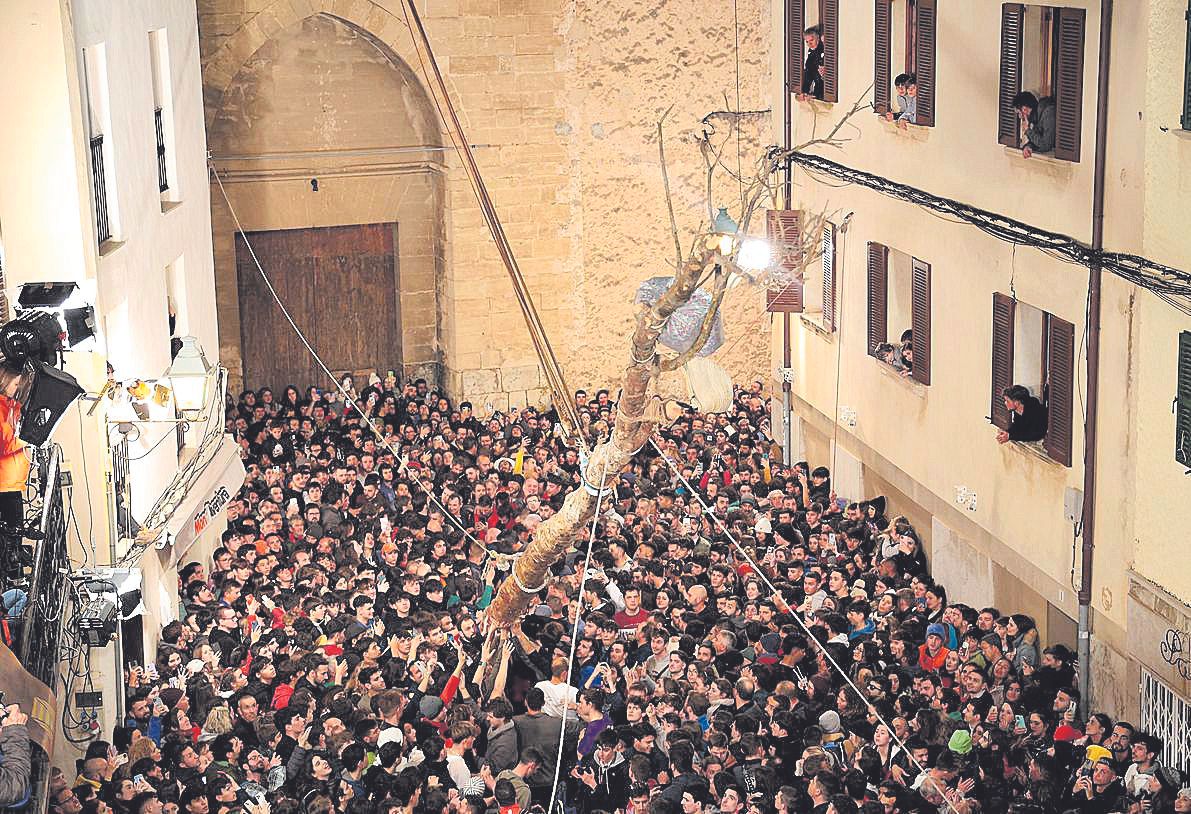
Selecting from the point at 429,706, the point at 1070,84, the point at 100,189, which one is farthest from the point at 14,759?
the point at 1070,84

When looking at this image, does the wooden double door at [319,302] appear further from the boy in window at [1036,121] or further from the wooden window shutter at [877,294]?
the boy in window at [1036,121]

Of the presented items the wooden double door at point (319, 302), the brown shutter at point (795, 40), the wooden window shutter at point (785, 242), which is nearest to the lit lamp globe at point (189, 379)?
the wooden window shutter at point (785, 242)

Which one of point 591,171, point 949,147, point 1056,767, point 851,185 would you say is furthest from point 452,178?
point 1056,767

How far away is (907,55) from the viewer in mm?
18391

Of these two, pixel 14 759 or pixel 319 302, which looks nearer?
pixel 14 759

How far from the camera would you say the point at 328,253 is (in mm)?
26438

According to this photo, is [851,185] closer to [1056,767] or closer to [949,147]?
[949,147]

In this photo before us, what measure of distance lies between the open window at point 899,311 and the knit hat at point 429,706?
6788 millimetres

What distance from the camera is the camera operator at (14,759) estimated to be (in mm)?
8422

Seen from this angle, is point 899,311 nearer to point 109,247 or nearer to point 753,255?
point 753,255

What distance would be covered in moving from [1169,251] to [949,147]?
4.30 meters

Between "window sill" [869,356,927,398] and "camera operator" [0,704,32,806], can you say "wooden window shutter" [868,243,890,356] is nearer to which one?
"window sill" [869,356,927,398]

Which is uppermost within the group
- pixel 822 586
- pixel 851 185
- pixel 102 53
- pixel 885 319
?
pixel 102 53

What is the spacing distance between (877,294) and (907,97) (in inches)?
94.6
